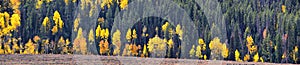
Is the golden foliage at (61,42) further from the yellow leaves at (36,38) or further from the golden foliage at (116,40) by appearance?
the golden foliage at (116,40)

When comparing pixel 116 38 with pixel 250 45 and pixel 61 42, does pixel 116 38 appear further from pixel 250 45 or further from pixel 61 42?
pixel 250 45

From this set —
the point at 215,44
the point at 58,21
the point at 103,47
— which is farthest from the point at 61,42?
the point at 215,44

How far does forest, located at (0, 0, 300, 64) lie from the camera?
70.8ft

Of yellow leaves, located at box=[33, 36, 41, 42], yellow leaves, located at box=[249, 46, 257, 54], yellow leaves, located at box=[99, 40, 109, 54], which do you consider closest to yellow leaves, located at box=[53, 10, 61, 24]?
yellow leaves, located at box=[33, 36, 41, 42]

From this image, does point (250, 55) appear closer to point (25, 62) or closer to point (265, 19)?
point (265, 19)

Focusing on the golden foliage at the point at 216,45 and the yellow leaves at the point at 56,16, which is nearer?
the golden foliage at the point at 216,45

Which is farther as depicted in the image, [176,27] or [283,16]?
[176,27]

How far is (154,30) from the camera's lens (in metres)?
23.0

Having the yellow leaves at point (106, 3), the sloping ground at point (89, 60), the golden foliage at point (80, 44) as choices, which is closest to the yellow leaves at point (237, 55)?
the sloping ground at point (89, 60)

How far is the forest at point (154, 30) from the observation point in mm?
21594

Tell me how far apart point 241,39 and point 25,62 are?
7358 mm

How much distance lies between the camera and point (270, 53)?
859 inches

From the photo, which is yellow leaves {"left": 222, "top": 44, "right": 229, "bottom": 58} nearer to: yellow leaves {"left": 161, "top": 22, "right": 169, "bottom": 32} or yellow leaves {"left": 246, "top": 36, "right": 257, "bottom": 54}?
yellow leaves {"left": 246, "top": 36, "right": 257, "bottom": 54}

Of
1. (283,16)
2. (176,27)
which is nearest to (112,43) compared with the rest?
(176,27)
